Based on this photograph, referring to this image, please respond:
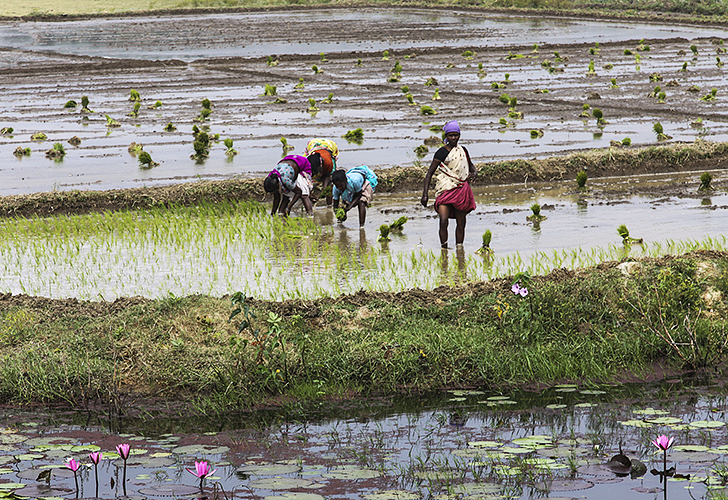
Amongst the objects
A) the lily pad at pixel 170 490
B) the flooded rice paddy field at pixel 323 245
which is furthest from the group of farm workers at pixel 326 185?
the lily pad at pixel 170 490

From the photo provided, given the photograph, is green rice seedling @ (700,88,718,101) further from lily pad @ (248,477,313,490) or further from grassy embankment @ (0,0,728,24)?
grassy embankment @ (0,0,728,24)

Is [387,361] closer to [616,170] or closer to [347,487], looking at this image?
[347,487]

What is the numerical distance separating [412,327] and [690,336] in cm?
178

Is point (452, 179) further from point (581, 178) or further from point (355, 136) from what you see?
point (355, 136)

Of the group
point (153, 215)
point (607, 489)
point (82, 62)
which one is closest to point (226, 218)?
point (153, 215)

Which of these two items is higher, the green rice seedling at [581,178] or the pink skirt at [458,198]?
the green rice seedling at [581,178]

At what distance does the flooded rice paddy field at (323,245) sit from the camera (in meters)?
A: 7.38

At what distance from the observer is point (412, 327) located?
19.0 feet

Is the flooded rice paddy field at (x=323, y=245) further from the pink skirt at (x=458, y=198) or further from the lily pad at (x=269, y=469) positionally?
the lily pad at (x=269, y=469)

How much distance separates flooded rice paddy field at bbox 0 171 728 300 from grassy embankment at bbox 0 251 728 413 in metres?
0.71

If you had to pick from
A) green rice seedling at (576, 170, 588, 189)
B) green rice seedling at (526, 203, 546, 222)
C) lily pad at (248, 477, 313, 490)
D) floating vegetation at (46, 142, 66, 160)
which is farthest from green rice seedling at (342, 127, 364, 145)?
lily pad at (248, 477, 313, 490)

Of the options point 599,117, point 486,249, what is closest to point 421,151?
point 599,117

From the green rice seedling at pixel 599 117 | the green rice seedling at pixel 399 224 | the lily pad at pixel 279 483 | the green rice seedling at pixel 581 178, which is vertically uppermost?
the green rice seedling at pixel 599 117

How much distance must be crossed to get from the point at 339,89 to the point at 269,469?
1950 cm
